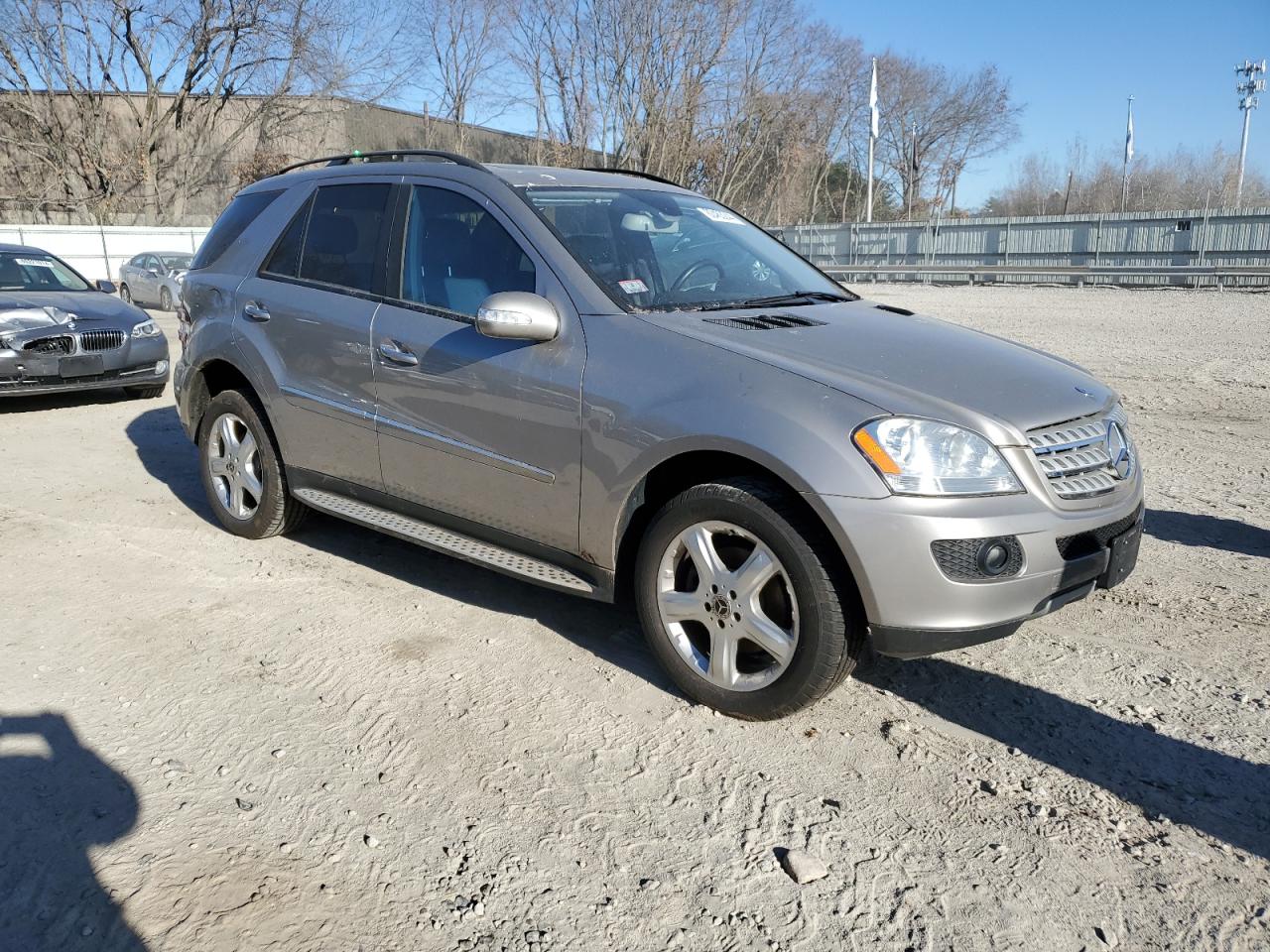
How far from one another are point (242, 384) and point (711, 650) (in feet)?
10.4

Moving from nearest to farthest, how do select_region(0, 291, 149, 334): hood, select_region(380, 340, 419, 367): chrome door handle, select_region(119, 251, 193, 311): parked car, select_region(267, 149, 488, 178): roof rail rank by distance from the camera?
select_region(380, 340, 419, 367): chrome door handle, select_region(267, 149, 488, 178): roof rail, select_region(0, 291, 149, 334): hood, select_region(119, 251, 193, 311): parked car

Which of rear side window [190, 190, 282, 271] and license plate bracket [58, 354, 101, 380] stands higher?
rear side window [190, 190, 282, 271]

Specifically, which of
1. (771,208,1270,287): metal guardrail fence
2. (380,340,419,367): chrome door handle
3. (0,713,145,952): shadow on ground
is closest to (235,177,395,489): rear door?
(380,340,419,367): chrome door handle

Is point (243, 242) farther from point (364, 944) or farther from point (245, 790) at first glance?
point (364, 944)

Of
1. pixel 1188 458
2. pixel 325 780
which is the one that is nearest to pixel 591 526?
pixel 325 780

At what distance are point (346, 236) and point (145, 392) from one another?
251 inches

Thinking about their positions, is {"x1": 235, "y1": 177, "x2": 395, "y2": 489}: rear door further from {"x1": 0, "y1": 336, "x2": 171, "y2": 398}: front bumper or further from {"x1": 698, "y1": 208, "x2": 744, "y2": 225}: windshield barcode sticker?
{"x1": 0, "y1": 336, "x2": 171, "y2": 398}: front bumper

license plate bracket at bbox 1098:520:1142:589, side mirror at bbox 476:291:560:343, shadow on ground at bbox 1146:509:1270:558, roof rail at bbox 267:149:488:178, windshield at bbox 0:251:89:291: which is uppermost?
roof rail at bbox 267:149:488:178

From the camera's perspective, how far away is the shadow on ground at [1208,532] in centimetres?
499

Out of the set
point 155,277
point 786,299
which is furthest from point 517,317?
point 155,277

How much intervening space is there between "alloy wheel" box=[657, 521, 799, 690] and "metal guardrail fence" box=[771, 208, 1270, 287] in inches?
988

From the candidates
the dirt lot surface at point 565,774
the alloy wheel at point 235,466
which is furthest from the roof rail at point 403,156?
the dirt lot surface at point 565,774

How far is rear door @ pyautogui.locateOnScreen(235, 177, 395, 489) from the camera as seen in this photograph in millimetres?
4387

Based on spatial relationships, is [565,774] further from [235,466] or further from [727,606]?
[235,466]
